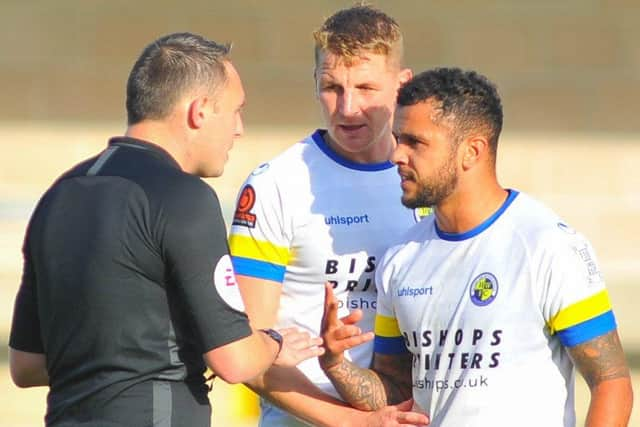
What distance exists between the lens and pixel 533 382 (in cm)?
323

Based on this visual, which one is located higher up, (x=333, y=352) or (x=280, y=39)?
(x=280, y=39)

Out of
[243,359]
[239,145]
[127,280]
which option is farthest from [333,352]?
[239,145]

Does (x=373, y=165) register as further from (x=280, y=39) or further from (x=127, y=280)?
(x=280, y=39)

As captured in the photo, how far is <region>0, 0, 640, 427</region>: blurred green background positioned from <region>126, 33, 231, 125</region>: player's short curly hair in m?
3.14

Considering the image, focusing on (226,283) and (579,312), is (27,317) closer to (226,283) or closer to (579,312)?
(226,283)

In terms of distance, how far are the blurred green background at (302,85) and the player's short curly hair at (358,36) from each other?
2571mm

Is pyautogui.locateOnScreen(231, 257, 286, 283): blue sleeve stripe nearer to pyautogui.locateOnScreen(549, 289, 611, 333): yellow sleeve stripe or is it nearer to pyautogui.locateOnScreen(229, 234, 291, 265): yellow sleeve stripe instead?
pyautogui.locateOnScreen(229, 234, 291, 265): yellow sleeve stripe

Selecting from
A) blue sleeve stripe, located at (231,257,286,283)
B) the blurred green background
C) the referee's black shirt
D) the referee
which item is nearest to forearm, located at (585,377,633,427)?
the referee

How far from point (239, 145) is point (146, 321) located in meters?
3.46

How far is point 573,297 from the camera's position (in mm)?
3182

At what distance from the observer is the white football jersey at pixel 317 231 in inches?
147

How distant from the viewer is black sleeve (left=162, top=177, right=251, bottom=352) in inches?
119

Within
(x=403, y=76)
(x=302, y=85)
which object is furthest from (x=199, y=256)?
(x=302, y=85)

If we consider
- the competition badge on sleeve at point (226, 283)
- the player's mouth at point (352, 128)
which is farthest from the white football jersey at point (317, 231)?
the competition badge on sleeve at point (226, 283)
